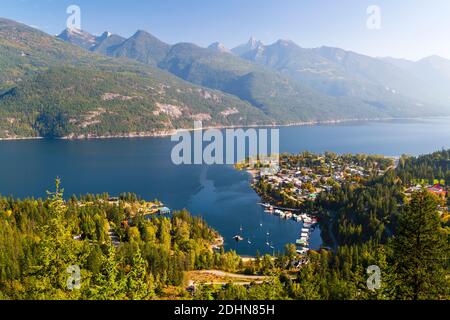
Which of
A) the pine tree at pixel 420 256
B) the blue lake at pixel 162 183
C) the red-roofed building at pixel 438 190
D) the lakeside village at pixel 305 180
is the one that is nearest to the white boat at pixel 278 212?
the lakeside village at pixel 305 180

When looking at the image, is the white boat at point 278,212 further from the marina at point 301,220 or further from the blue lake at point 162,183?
the blue lake at point 162,183

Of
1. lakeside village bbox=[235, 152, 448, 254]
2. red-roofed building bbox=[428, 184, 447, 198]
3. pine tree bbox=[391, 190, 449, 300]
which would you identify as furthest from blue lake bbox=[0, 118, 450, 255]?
pine tree bbox=[391, 190, 449, 300]

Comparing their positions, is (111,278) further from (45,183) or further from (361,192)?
(45,183)

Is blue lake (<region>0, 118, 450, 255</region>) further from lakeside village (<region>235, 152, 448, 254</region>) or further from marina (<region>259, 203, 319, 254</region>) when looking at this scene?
lakeside village (<region>235, 152, 448, 254</region>)

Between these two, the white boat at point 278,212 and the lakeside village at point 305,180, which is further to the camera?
the white boat at point 278,212

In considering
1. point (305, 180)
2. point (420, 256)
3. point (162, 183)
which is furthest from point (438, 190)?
point (162, 183)

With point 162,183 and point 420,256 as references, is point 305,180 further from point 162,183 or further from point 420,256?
point 420,256
